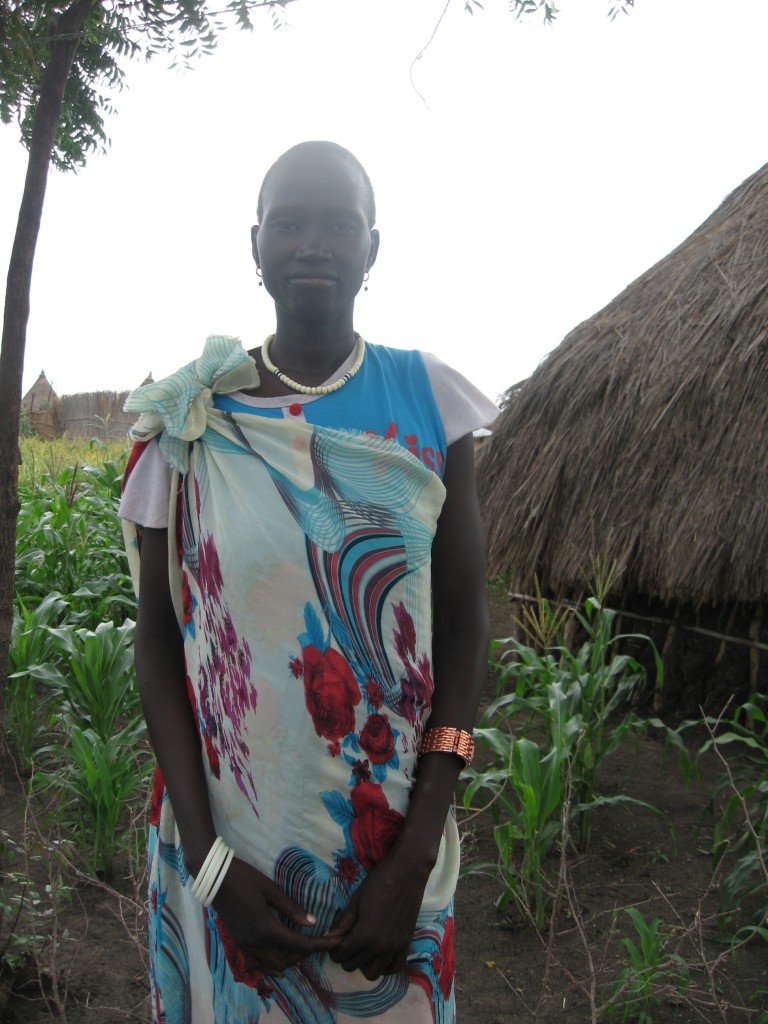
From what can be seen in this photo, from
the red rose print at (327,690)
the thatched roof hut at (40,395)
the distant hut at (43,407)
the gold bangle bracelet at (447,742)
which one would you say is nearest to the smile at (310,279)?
the red rose print at (327,690)

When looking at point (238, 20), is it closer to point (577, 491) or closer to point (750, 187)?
point (577, 491)

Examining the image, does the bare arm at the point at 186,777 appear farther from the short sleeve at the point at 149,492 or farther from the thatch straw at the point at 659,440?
the thatch straw at the point at 659,440

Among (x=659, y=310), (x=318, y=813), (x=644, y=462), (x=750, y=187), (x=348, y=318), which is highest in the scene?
(x=750, y=187)

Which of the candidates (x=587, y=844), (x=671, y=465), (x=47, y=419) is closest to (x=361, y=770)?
(x=587, y=844)

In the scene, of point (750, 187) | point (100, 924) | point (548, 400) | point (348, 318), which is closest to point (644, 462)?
point (548, 400)

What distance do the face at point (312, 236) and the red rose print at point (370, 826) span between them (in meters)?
0.67

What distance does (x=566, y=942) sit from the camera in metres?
2.83

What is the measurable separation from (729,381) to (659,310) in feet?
2.82

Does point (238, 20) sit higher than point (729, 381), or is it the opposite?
point (238, 20)

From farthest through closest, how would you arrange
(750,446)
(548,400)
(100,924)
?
(548,400) → (750,446) → (100,924)

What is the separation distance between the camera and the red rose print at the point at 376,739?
3.89 feet

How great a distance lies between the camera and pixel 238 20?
194 centimetres

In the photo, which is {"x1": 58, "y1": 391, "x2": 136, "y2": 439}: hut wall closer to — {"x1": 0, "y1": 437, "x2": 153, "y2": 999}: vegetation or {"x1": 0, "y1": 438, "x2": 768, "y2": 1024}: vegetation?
{"x1": 0, "y1": 437, "x2": 153, "y2": 999}: vegetation

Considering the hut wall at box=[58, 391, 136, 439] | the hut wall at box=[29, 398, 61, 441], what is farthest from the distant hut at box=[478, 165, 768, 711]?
the hut wall at box=[29, 398, 61, 441]
